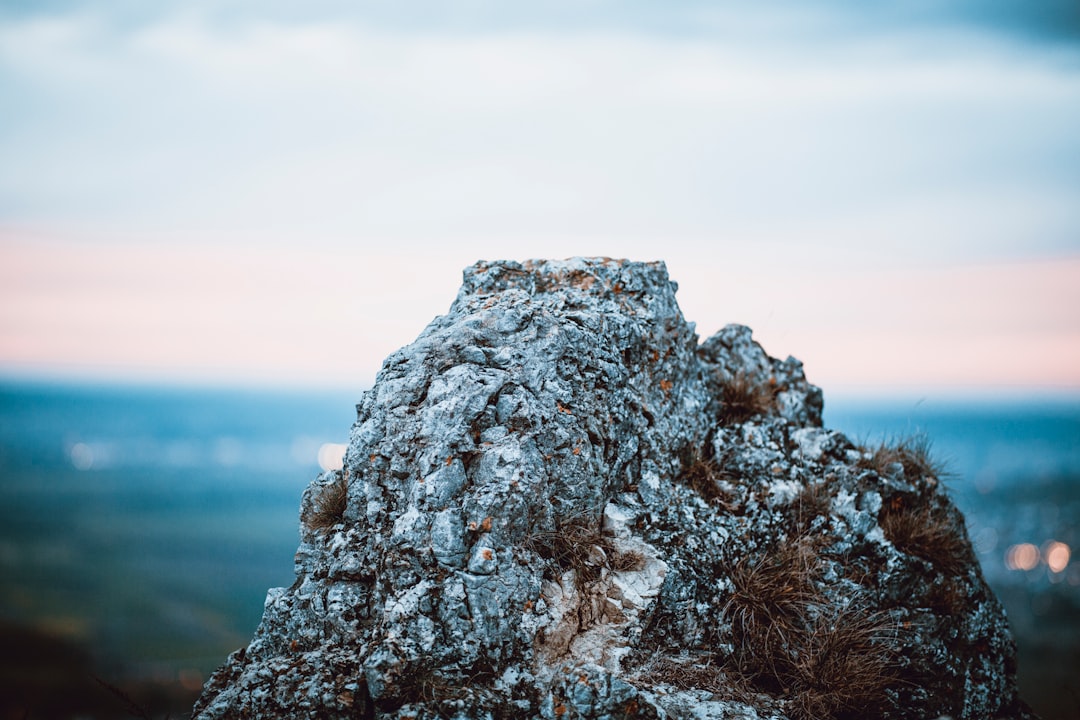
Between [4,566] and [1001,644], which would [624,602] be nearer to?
[1001,644]

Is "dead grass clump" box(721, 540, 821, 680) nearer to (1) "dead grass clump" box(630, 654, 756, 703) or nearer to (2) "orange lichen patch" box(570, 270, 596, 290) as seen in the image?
(1) "dead grass clump" box(630, 654, 756, 703)

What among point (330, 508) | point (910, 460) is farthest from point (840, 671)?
point (330, 508)

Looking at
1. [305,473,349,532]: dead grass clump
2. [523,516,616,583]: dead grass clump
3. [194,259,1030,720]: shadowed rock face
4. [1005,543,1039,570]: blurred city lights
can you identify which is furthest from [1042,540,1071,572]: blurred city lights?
[305,473,349,532]: dead grass clump

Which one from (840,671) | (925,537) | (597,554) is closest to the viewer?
(840,671)

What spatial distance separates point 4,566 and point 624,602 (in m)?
254

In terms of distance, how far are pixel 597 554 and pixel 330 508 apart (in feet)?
9.44

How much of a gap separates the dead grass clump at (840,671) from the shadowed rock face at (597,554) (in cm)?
3

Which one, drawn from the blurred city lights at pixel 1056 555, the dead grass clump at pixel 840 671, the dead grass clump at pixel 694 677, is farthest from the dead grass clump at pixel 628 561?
the blurred city lights at pixel 1056 555

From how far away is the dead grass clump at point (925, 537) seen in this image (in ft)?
25.3

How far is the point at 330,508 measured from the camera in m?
6.98

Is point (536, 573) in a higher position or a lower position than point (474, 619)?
higher

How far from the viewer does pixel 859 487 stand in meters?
8.06

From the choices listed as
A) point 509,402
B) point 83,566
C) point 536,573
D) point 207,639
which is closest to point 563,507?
point 536,573

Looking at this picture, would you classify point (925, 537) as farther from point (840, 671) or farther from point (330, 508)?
point (330, 508)
